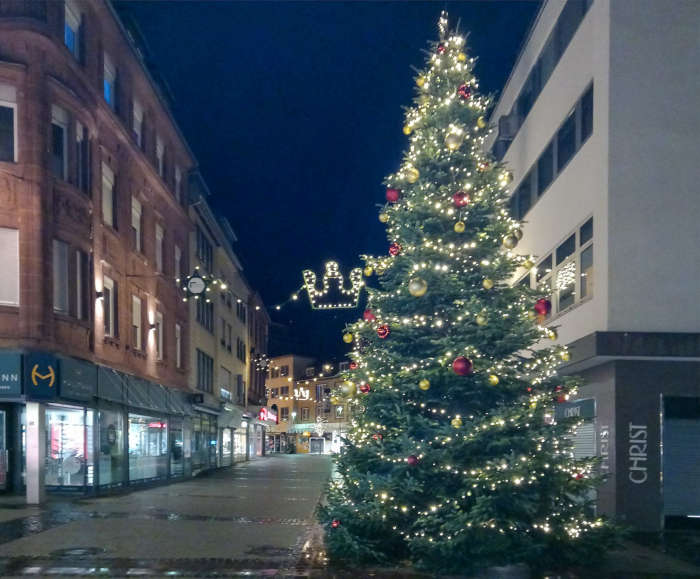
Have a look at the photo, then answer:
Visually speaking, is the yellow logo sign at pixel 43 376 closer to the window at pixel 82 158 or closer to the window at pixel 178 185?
the window at pixel 82 158

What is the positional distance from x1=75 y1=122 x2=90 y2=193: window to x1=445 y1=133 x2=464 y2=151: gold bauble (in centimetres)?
1097

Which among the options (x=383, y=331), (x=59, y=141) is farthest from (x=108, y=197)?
(x=383, y=331)

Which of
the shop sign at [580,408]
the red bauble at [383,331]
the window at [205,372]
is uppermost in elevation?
the red bauble at [383,331]

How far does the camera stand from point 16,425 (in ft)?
62.5


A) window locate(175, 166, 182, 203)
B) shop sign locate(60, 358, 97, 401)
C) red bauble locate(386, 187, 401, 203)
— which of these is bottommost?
shop sign locate(60, 358, 97, 401)

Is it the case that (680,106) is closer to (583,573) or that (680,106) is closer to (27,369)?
(583,573)

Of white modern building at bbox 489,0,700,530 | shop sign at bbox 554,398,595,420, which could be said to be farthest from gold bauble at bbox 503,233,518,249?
shop sign at bbox 554,398,595,420

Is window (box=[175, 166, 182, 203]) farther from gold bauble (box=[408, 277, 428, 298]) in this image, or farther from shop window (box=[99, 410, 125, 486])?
gold bauble (box=[408, 277, 428, 298])

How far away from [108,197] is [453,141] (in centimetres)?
1364

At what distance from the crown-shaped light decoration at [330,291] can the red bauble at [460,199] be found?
26.5 feet

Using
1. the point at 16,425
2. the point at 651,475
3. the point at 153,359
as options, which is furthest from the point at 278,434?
the point at 651,475

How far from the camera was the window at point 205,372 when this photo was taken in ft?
114

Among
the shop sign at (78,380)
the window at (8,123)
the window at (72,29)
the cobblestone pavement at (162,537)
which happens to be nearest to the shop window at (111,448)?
the cobblestone pavement at (162,537)

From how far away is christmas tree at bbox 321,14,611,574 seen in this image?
970 centimetres
